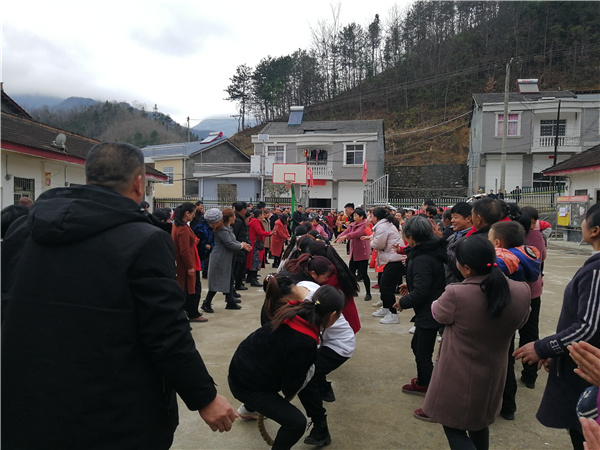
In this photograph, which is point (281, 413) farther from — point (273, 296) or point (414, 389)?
point (414, 389)

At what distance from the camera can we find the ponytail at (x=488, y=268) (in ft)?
8.02

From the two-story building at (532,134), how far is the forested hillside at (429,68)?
9967 millimetres

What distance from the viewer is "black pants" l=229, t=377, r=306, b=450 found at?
265cm

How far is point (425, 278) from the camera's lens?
3803 millimetres

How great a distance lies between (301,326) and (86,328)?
1.31m

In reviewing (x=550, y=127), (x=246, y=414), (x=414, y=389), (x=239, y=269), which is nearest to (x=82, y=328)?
(x=246, y=414)

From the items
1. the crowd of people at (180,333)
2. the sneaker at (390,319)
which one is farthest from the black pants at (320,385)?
the sneaker at (390,319)

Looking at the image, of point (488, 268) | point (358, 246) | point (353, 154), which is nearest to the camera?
point (488, 268)

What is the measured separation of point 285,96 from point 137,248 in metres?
55.3

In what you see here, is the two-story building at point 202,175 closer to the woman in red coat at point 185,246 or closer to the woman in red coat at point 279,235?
the woman in red coat at point 279,235

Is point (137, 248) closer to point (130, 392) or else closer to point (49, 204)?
point (49, 204)

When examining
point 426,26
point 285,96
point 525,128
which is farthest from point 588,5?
point 285,96

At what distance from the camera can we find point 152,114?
62562mm

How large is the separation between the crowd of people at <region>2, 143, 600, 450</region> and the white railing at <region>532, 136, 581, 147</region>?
2951 cm
